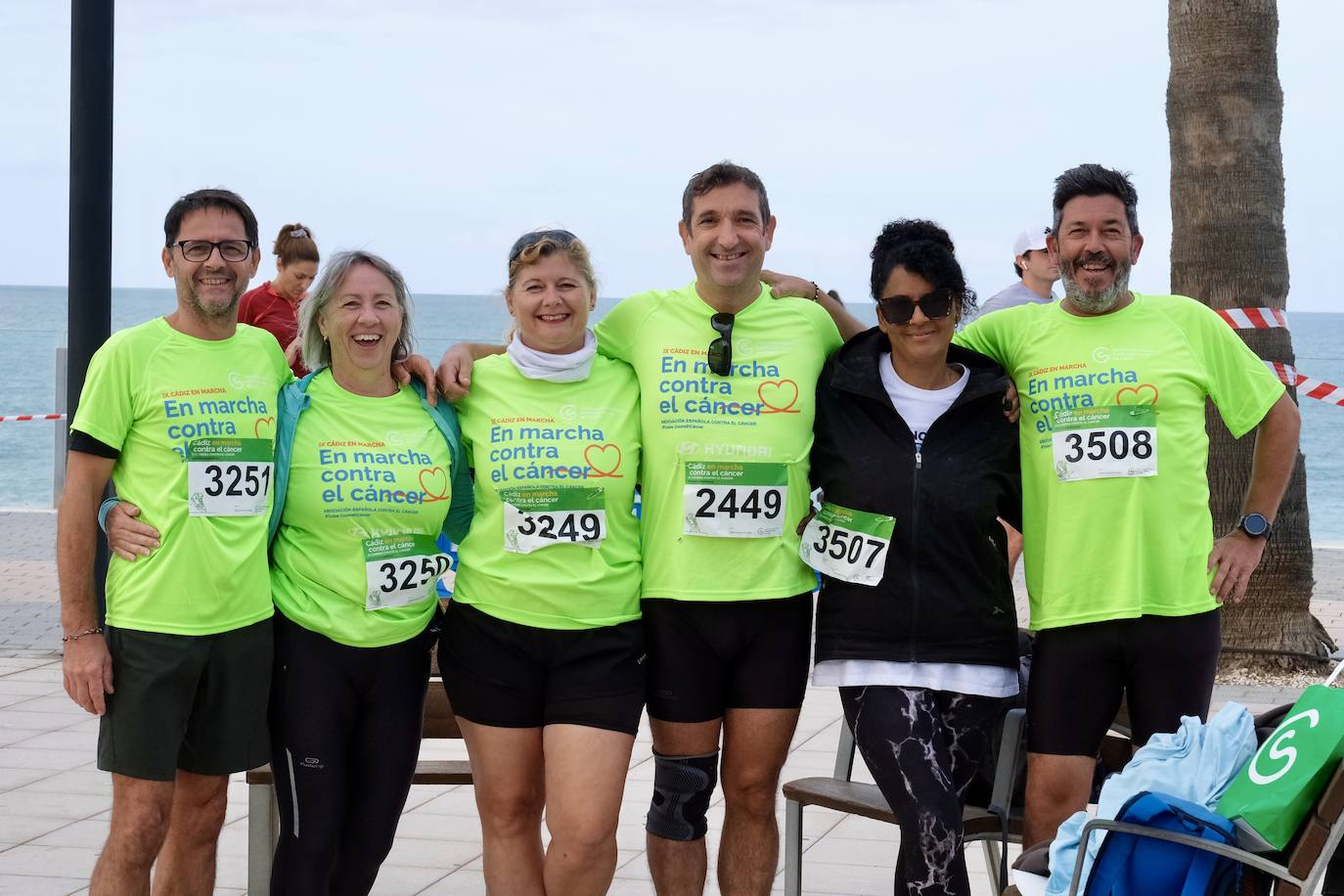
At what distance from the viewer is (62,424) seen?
14.5 meters

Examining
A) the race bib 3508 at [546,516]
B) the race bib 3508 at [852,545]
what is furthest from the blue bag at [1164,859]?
the race bib 3508 at [546,516]

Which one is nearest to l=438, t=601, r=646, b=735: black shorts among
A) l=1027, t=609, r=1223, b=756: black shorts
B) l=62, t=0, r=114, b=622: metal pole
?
l=1027, t=609, r=1223, b=756: black shorts

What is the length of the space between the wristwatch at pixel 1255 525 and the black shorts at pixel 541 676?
168 cm

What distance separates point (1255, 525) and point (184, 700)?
2.83 metres

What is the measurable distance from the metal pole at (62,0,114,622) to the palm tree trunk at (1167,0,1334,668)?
5635 millimetres

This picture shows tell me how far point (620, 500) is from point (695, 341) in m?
0.49

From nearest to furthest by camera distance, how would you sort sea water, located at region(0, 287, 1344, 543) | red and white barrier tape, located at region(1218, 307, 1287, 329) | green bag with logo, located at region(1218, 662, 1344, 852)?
1. green bag with logo, located at region(1218, 662, 1344, 852)
2. red and white barrier tape, located at region(1218, 307, 1287, 329)
3. sea water, located at region(0, 287, 1344, 543)

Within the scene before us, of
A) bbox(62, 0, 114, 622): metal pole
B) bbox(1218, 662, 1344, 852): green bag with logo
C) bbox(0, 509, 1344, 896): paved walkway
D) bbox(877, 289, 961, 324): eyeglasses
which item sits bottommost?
A: bbox(0, 509, 1344, 896): paved walkway

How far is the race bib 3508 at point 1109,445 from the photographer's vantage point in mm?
4020

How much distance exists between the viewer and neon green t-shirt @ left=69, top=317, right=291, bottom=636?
3.92 m

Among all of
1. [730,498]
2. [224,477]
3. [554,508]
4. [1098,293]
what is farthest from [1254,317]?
[224,477]

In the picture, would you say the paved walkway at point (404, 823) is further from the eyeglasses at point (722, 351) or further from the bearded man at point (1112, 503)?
the eyeglasses at point (722, 351)

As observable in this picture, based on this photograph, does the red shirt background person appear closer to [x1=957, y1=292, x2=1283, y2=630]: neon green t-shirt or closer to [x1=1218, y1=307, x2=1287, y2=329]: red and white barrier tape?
[x1=957, y1=292, x2=1283, y2=630]: neon green t-shirt

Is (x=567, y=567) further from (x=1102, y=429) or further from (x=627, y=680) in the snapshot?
(x=1102, y=429)
